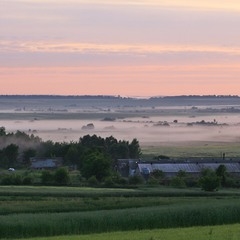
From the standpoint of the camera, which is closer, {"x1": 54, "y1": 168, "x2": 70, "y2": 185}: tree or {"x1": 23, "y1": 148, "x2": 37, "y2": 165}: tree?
{"x1": 54, "y1": 168, "x2": 70, "y2": 185}: tree

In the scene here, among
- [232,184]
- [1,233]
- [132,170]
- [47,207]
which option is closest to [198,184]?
[232,184]

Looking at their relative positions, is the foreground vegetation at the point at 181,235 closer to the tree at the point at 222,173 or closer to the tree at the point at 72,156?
the tree at the point at 222,173

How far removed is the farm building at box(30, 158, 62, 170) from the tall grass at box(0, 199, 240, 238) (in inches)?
1537

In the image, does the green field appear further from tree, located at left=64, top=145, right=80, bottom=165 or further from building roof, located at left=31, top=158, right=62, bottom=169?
building roof, located at left=31, top=158, right=62, bottom=169

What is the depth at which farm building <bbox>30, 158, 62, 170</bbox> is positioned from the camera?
6829 centimetres

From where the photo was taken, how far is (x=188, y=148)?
97.1 meters

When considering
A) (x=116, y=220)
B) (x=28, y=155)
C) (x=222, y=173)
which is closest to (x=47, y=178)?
(x=222, y=173)

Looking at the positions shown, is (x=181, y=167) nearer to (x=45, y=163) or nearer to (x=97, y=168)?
(x=97, y=168)

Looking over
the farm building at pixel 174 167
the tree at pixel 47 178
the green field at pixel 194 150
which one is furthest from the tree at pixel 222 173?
the green field at pixel 194 150

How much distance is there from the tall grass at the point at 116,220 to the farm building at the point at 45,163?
39030 mm

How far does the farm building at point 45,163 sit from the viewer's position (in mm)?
68287

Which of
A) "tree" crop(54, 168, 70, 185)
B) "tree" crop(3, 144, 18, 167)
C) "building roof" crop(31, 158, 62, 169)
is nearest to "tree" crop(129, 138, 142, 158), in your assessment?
"building roof" crop(31, 158, 62, 169)

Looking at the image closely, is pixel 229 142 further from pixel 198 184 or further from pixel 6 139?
pixel 198 184

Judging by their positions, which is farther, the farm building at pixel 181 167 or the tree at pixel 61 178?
the farm building at pixel 181 167
